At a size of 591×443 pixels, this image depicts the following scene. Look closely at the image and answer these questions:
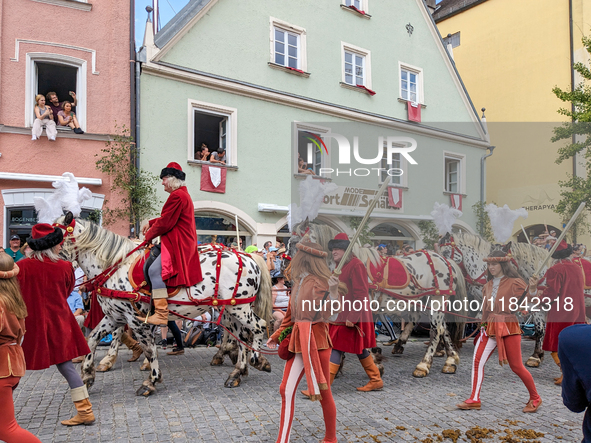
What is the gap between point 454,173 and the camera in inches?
340

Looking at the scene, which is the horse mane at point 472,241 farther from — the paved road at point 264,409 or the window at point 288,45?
the window at point 288,45

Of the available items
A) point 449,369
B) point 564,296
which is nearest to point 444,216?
point 564,296

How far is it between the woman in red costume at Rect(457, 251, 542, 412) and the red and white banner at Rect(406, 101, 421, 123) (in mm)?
11406

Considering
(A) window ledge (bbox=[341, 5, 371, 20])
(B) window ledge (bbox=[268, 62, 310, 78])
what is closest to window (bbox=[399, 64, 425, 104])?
(A) window ledge (bbox=[341, 5, 371, 20])

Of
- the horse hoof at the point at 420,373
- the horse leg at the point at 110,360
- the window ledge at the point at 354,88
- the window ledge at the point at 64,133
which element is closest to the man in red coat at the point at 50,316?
the horse leg at the point at 110,360

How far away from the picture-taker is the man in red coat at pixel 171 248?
529cm

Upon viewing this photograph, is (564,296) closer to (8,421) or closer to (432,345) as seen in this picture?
(432,345)

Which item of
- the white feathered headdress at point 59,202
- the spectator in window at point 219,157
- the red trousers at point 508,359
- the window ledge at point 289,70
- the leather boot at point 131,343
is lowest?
the leather boot at point 131,343

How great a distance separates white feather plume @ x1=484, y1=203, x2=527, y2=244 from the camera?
6.20 m

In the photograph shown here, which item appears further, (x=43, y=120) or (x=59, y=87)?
(x=59, y=87)

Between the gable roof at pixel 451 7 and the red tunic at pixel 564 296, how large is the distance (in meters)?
18.2

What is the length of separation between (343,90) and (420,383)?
34.0 ft

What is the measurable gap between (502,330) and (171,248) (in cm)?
349

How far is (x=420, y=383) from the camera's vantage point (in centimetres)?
611
